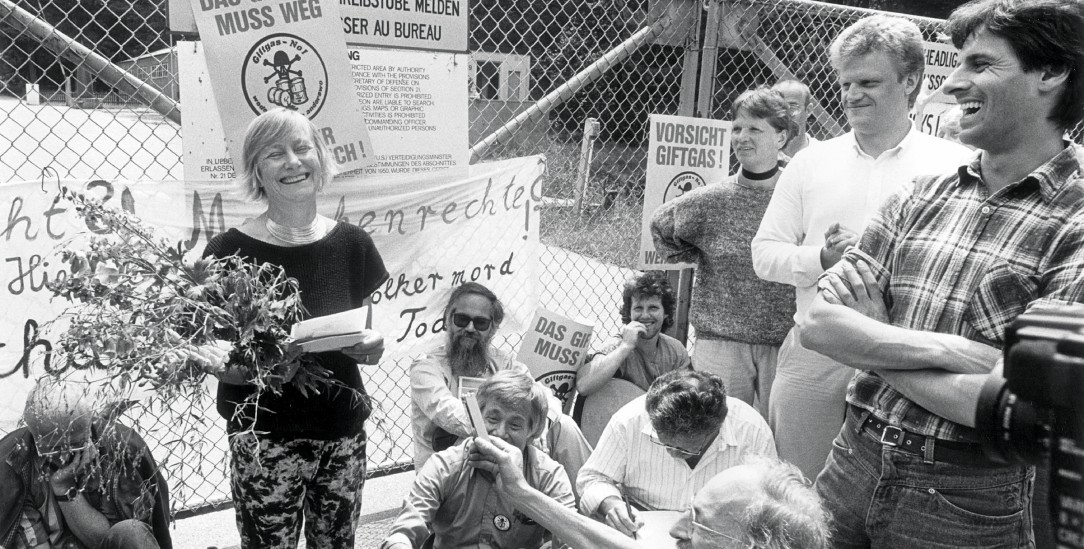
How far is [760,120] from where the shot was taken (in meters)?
3.66

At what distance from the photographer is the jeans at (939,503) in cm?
193

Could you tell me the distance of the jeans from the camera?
1.93 meters

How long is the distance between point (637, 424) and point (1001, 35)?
5.94 feet

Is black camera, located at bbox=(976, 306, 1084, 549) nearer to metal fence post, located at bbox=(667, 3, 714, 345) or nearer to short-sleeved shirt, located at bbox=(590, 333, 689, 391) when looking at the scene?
short-sleeved shirt, located at bbox=(590, 333, 689, 391)

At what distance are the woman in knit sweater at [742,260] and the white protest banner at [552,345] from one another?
0.58 m

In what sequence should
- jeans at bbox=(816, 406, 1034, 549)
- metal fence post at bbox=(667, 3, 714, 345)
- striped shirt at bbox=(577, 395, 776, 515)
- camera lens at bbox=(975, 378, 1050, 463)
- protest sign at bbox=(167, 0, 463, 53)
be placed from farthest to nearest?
metal fence post at bbox=(667, 3, 714, 345) → protest sign at bbox=(167, 0, 463, 53) → striped shirt at bbox=(577, 395, 776, 515) → jeans at bbox=(816, 406, 1034, 549) → camera lens at bbox=(975, 378, 1050, 463)

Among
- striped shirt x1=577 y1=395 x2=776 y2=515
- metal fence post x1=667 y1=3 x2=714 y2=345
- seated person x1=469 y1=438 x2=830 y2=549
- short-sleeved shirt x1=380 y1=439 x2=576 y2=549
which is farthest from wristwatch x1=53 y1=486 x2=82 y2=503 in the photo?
metal fence post x1=667 y1=3 x2=714 y2=345

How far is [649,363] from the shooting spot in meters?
4.06

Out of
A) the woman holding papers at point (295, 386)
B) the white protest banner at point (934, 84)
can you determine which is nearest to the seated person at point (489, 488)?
the woman holding papers at point (295, 386)

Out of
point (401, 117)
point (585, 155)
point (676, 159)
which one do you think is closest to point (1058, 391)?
point (401, 117)

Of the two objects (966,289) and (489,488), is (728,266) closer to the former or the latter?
(489,488)

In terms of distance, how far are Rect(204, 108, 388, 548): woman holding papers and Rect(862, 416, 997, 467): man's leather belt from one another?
147cm

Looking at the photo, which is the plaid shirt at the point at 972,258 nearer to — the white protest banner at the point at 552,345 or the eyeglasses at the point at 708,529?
the eyeglasses at the point at 708,529

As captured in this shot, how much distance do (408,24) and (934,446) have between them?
256 cm
